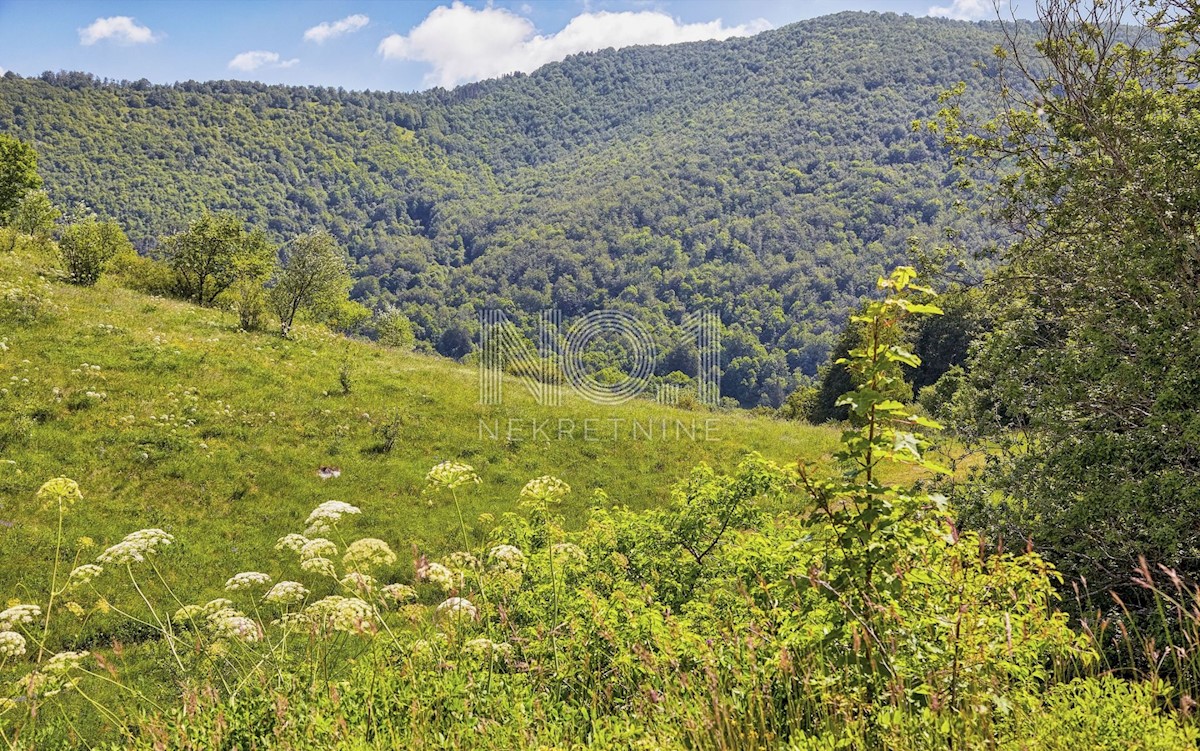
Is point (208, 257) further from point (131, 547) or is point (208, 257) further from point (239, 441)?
point (131, 547)

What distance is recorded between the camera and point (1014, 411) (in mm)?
10523

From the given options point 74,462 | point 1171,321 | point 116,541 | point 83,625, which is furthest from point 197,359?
point 1171,321

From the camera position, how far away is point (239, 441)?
20.2 metres

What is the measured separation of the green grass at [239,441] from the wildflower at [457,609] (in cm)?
1149

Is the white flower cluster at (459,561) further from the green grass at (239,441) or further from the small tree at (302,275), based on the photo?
the small tree at (302,275)

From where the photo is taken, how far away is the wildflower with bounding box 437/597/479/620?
532 cm

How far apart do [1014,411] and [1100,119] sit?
15.2ft

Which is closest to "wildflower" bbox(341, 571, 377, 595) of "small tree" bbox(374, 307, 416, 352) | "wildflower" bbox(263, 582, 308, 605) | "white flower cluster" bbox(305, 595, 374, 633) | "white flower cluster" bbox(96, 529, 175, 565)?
"white flower cluster" bbox(305, 595, 374, 633)

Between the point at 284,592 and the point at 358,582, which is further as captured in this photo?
the point at 284,592

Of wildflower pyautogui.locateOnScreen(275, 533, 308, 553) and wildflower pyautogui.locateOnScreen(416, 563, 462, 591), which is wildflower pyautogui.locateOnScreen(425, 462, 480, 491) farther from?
wildflower pyautogui.locateOnScreen(275, 533, 308, 553)

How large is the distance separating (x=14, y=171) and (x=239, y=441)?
34350 mm

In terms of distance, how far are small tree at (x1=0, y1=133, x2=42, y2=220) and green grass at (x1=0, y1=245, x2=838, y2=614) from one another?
51.8 feet

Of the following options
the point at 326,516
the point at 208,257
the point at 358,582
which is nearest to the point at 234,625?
the point at 326,516

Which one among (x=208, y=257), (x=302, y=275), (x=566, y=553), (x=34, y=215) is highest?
(x=34, y=215)
